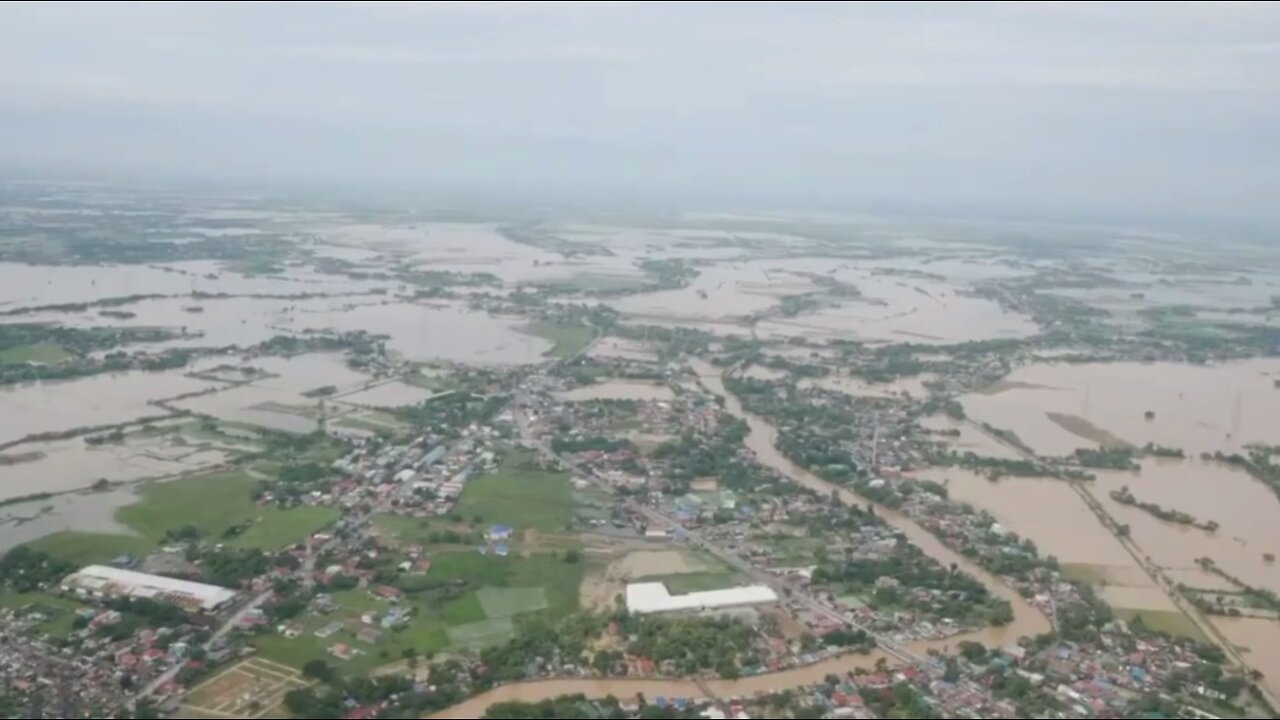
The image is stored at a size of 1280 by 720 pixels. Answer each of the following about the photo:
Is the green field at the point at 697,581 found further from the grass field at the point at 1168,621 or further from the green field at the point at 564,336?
the green field at the point at 564,336

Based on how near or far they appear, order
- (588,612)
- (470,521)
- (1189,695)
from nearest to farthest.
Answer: (1189,695), (588,612), (470,521)

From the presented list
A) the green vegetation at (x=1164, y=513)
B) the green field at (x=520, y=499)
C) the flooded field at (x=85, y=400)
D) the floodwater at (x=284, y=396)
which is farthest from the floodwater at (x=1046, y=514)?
the flooded field at (x=85, y=400)

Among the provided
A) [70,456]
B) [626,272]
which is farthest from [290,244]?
[70,456]

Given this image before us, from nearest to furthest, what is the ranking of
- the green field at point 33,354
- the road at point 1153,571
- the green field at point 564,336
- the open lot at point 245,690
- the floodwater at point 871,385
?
1. the open lot at point 245,690
2. the road at point 1153,571
3. the green field at point 33,354
4. the floodwater at point 871,385
5. the green field at point 564,336

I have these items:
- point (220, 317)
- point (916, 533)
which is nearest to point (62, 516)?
point (916, 533)

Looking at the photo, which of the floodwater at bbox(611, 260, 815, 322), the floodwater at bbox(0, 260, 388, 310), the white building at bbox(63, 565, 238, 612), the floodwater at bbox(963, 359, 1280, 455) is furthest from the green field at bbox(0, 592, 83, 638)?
the floodwater at bbox(611, 260, 815, 322)

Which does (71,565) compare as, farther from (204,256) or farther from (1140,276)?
(1140,276)
